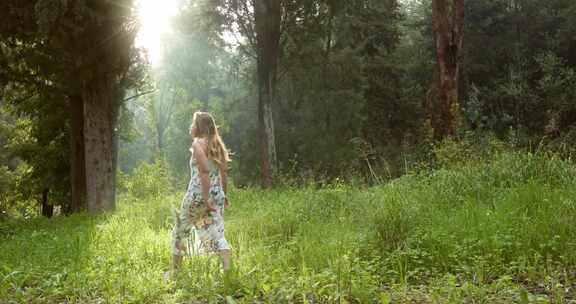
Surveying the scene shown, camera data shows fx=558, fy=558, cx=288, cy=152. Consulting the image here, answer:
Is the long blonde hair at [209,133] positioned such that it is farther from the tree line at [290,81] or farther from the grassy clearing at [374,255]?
the tree line at [290,81]

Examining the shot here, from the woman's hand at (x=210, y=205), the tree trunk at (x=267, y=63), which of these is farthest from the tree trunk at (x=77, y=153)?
the woman's hand at (x=210, y=205)

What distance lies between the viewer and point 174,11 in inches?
1029

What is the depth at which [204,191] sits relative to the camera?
6625mm

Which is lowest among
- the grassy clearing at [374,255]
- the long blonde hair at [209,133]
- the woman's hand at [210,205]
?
the grassy clearing at [374,255]

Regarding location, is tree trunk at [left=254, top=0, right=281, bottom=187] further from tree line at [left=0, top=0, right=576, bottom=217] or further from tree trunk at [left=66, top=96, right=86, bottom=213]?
tree trunk at [left=66, top=96, right=86, bottom=213]

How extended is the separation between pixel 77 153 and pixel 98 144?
9.15 feet

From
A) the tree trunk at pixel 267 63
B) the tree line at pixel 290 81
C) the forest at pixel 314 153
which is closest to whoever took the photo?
the forest at pixel 314 153

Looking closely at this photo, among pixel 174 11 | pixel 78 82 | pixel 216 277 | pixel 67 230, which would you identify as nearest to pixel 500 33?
pixel 174 11

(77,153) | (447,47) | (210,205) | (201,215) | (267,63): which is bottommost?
(201,215)

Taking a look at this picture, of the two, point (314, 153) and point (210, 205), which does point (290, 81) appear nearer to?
point (314, 153)

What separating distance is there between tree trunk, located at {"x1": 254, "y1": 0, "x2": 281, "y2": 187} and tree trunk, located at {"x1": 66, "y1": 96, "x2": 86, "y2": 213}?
6.80 metres

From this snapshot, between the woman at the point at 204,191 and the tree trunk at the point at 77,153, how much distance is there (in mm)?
12100

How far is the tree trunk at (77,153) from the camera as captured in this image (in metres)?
17.6

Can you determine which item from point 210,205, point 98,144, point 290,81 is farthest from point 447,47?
point 290,81
